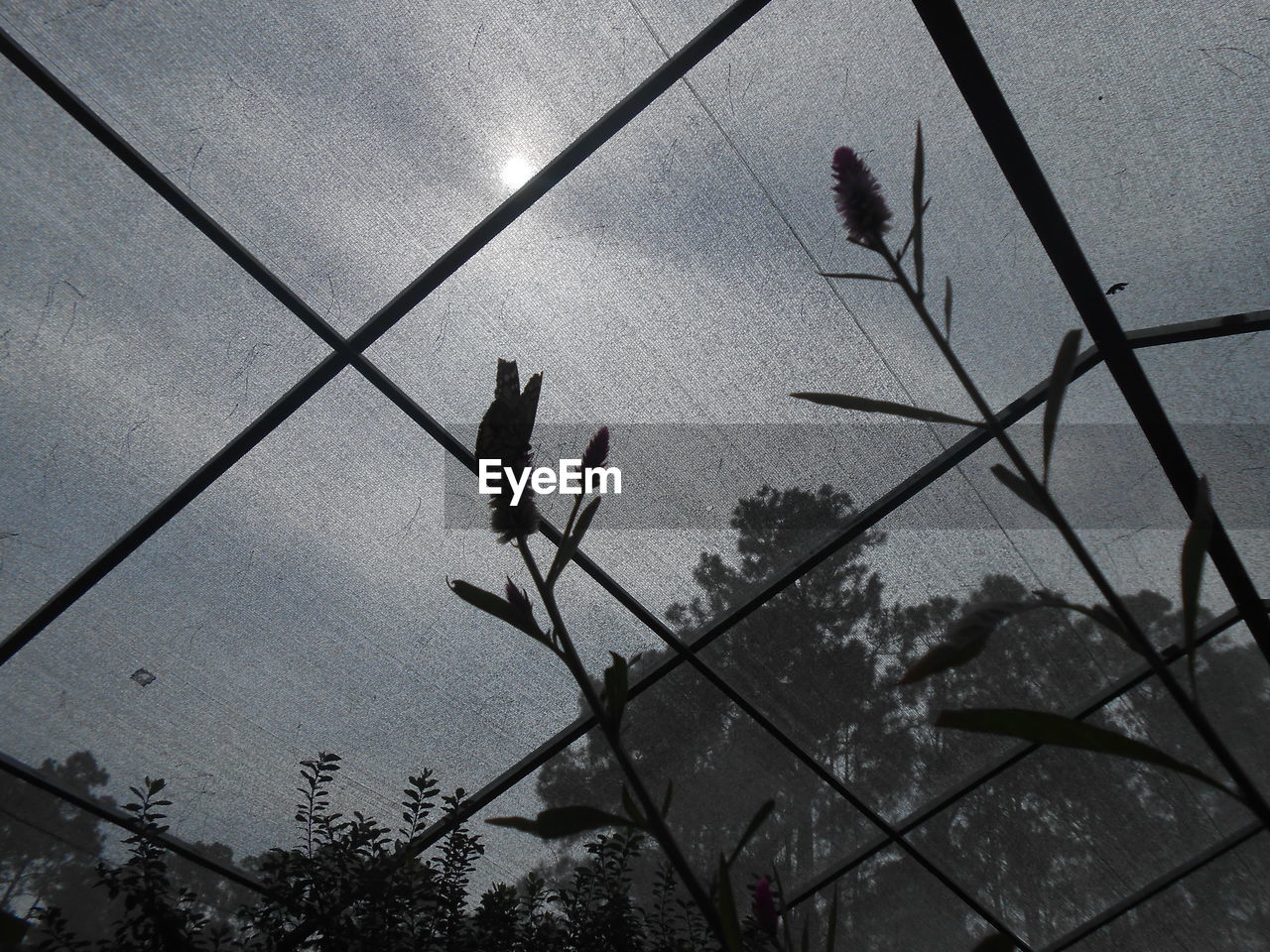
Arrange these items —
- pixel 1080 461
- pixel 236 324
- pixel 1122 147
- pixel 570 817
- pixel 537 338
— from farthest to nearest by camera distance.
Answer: pixel 1080 461, pixel 537 338, pixel 236 324, pixel 1122 147, pixel 570 817

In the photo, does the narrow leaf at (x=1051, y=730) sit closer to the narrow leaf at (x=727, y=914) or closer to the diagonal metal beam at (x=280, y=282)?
the narrow leaf at (x=727, y=914)

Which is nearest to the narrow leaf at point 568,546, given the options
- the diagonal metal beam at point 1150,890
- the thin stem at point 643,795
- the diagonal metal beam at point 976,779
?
the thin stem at point 643,795

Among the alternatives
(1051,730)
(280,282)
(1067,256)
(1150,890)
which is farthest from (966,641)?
(1150,890)

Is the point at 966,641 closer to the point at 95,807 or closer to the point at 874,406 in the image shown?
the point at 874,406

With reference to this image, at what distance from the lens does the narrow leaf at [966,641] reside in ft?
1.75

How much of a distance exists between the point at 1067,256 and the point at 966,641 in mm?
1834

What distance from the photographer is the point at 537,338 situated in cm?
234

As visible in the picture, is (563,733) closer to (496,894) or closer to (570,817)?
(496,894)

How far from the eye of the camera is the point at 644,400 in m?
2.44

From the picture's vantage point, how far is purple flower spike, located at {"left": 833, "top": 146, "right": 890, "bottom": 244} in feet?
2.41

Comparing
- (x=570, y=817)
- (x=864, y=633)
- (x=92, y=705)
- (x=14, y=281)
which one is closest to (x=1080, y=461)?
(x=864, y=633)

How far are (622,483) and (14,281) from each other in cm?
174

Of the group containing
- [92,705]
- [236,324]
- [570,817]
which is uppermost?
[236,324]

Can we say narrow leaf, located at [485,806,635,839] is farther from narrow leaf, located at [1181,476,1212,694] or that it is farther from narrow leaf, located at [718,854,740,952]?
narrow leaf, located at [1181,476,1212,694]
